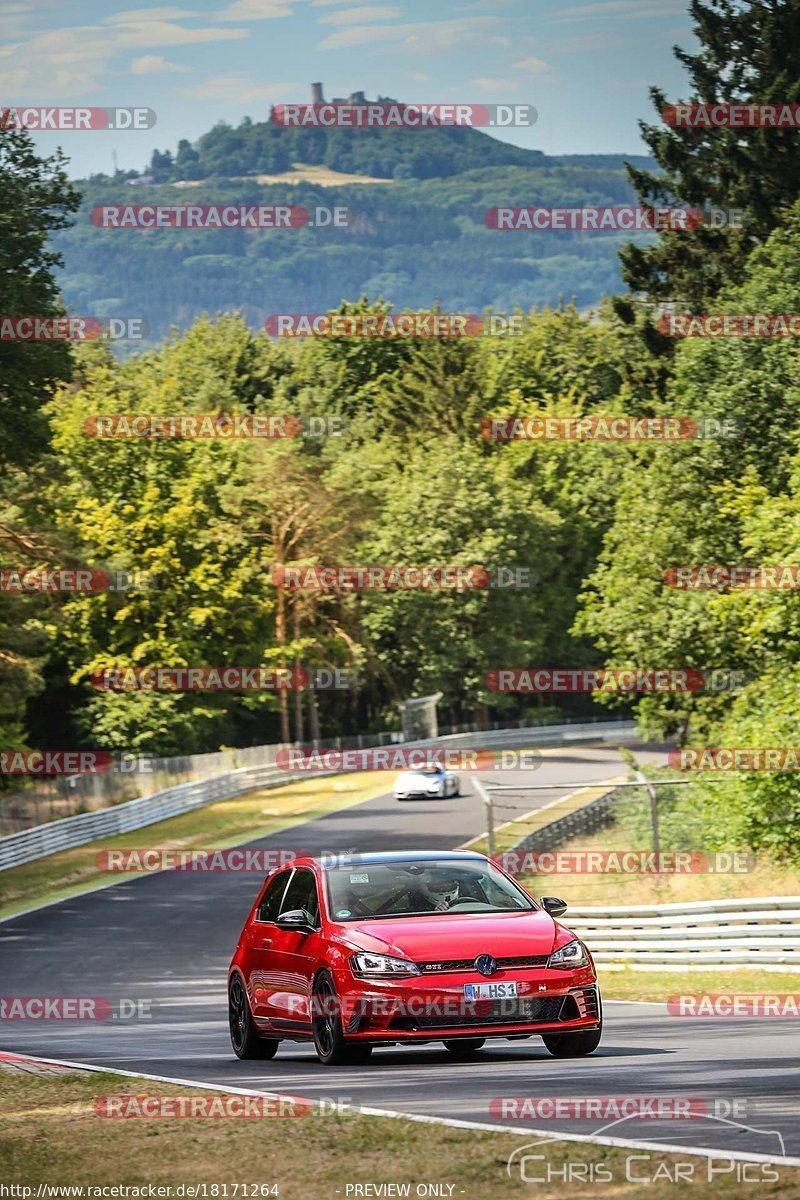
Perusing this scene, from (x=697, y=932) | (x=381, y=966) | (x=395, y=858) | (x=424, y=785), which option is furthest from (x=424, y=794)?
(x=381, y=966)

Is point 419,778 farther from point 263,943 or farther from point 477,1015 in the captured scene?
point 477,1015

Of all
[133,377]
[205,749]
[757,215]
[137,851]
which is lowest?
[205,749]

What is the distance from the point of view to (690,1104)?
9516 mm

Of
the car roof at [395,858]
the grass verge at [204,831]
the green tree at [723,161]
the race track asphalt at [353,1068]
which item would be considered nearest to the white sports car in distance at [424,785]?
the grass verge at [204,831]

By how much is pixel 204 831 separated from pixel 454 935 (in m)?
43.3

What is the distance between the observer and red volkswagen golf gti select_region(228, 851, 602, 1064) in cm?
1202

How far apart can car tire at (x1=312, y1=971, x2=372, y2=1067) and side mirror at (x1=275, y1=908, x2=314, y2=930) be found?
55cm

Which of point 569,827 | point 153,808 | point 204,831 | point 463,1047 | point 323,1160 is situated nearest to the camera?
point 323,1160

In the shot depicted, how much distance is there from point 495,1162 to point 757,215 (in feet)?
166

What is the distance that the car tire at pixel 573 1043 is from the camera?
492 inches

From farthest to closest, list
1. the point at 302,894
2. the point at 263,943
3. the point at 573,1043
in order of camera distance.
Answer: the point at 263,943, the point at 302,894, the point at 573,1043

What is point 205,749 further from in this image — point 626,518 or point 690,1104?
point 690,1104

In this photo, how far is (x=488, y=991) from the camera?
1196cm

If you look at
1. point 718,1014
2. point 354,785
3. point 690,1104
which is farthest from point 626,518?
point 690,1104
